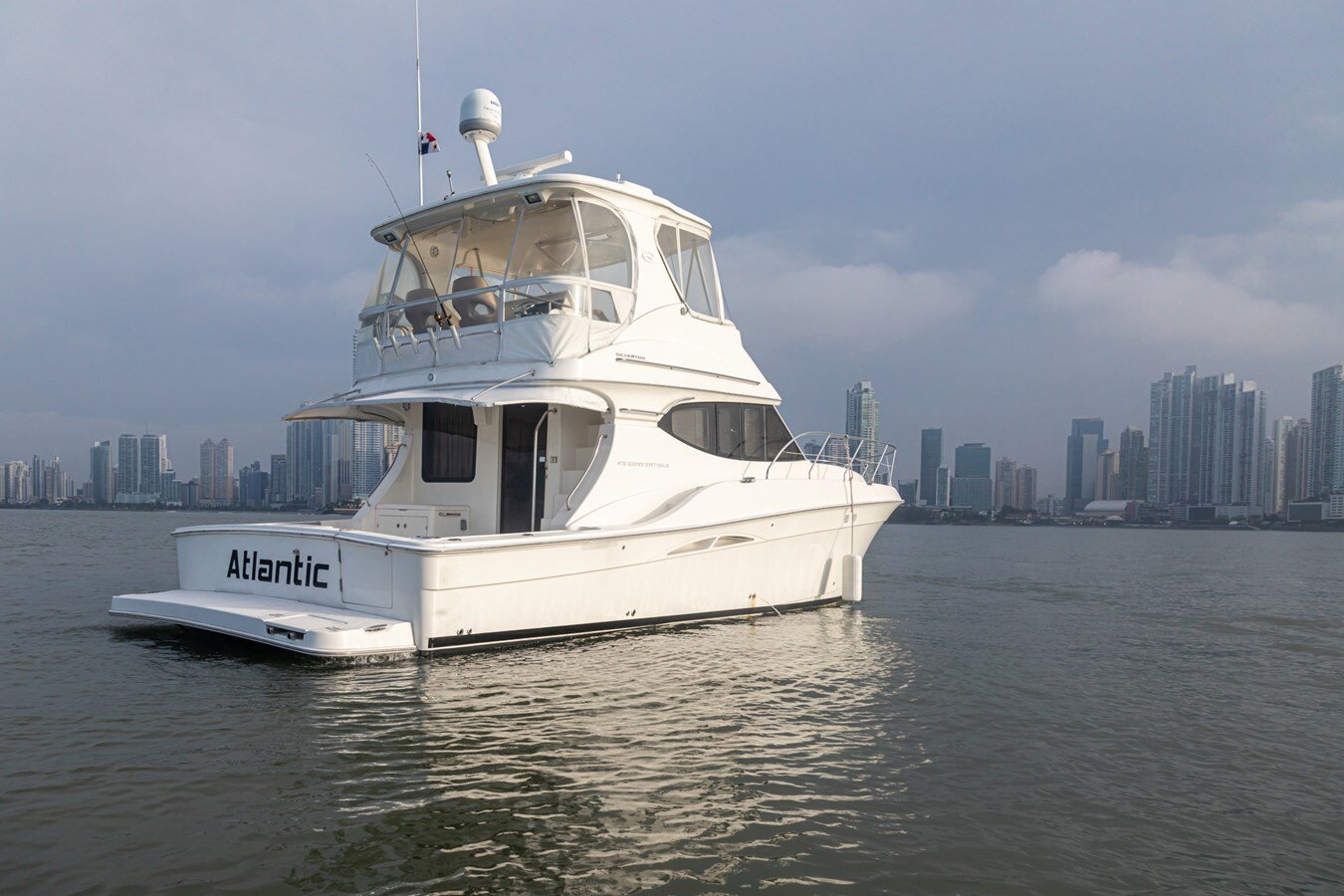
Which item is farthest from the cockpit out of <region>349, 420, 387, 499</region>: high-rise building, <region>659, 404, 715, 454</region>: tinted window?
<region>349, 420, 387, 499</region>: high-rise building

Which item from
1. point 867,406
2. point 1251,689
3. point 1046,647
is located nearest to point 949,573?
point 867,406

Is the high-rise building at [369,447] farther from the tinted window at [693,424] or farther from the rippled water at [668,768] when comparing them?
the tinted window at [693,424]

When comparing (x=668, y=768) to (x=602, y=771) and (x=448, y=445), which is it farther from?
(x=448, y=445)

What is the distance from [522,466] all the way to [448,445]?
113 centimetres

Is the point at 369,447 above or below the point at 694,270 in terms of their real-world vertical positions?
below

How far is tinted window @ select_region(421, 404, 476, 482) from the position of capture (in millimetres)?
10203

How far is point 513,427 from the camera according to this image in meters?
9.98

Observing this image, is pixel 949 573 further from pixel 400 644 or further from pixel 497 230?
pixel 400 644

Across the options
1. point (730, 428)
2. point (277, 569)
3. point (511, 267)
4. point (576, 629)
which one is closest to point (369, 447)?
point (511, 267)

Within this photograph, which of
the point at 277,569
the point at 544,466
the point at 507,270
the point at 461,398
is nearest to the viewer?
the point at 461,398

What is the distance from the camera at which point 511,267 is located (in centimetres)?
1077

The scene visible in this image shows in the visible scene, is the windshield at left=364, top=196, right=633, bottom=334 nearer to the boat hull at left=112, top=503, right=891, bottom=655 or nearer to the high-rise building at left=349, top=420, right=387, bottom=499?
the high-rise building at left=349, top=420, right=387, bottom=499

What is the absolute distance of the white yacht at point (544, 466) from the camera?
7.78 metres

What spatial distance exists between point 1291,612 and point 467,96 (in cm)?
1618
